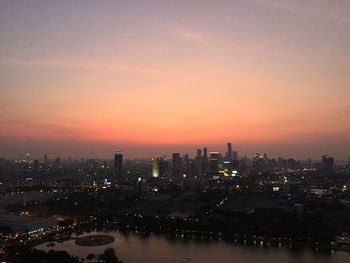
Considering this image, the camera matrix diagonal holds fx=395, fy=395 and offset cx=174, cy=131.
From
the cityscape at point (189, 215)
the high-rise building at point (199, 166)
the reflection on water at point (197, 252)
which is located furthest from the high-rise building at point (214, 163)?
the reflection on water at point (197, 252)

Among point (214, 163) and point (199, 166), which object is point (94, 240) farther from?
Answer: point (214, 163)

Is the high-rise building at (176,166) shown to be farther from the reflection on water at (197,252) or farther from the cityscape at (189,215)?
the reflection on water at (197,252)

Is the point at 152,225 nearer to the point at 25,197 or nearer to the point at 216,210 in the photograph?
the point at 216,210

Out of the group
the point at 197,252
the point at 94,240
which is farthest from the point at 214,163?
the point at 197,252

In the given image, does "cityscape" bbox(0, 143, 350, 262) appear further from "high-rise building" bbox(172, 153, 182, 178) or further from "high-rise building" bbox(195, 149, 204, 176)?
"high-rise building" bbox(195, 149, 204, 176)

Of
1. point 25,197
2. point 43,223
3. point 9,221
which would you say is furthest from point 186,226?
point 25,197

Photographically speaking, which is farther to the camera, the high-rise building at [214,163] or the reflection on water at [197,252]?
the high-rise building at [214,163]
